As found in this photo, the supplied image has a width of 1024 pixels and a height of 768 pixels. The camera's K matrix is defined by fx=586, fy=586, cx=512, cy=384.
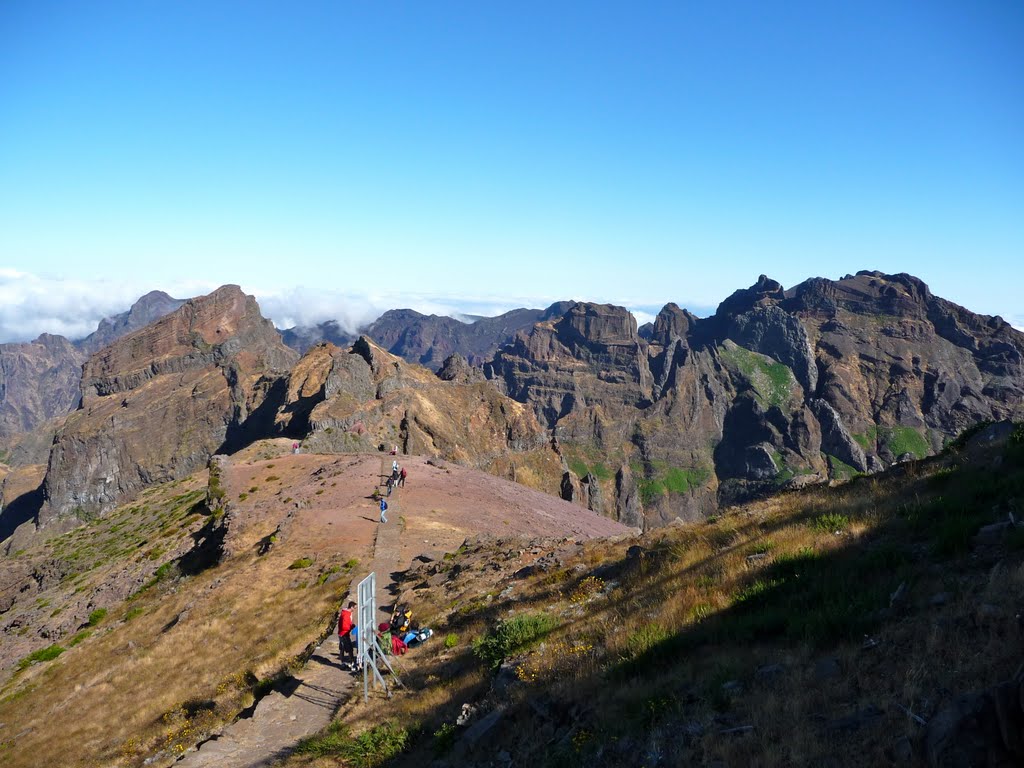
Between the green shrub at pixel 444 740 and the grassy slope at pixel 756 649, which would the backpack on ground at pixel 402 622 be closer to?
the grassy slope at pixel 756 649

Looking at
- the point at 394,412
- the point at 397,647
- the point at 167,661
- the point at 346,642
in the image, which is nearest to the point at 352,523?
the point at 167,661

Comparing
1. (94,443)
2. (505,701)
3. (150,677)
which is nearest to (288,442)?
(150,677)

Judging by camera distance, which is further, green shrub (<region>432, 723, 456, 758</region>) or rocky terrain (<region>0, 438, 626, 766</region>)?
rocky terrain (<region>0, 438, 626, 766</region>)

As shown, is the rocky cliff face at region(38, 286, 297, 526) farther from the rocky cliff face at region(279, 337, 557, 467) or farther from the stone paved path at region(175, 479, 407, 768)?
the stone paved path at region(175, 479, 407, 768)

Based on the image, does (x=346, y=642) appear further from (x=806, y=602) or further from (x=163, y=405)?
(x=163, y=405)

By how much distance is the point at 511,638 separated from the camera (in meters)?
12.6

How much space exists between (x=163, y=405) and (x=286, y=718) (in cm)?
17325

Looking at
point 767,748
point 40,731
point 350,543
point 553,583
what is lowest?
point 40,731

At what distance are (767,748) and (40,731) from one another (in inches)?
978

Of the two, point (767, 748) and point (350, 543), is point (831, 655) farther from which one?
point (350, 543)

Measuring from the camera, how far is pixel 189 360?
577 ft

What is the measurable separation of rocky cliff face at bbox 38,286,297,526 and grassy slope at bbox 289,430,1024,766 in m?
117

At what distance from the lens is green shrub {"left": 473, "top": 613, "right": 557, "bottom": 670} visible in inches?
487

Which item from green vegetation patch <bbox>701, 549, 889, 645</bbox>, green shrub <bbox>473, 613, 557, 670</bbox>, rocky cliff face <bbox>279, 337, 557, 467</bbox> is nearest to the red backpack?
green shrub <bbox>473, 613, 557, 670</bbox>
